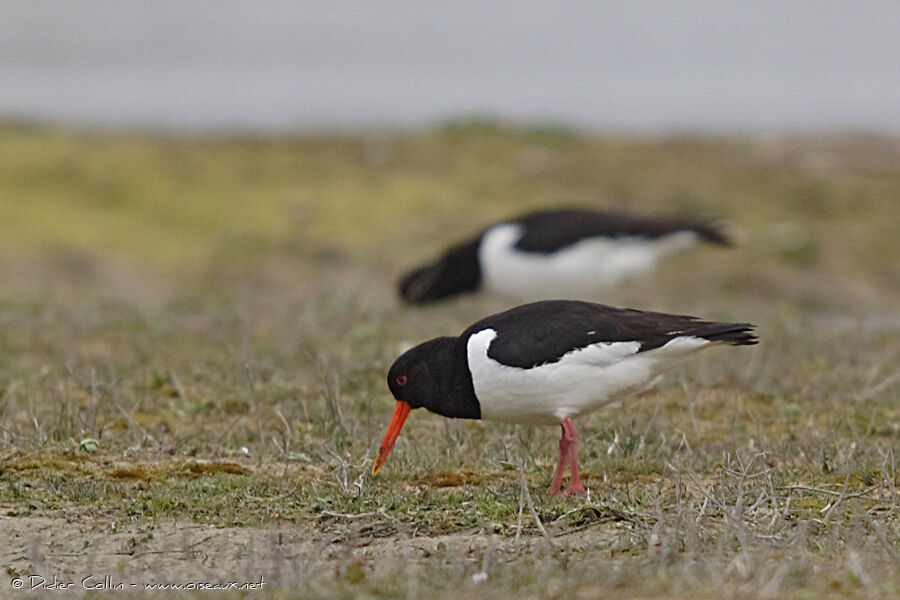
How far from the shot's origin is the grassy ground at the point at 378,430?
4.61 m

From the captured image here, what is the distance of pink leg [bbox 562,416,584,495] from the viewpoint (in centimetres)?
555

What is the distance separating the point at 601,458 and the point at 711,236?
18.3 ft

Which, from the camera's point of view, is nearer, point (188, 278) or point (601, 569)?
point (601, 569)

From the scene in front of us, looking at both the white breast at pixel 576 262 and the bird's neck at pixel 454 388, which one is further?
the white breast at pixel 576 262

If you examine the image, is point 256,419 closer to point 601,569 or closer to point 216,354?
point 216,354

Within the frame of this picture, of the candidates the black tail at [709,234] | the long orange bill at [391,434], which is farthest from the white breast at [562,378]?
the black tail at [709,234]

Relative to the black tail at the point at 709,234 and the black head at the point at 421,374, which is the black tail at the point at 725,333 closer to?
the black head at the point at 421,374

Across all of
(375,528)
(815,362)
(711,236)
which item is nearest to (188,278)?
(711,236)

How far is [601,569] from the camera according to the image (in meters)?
4.26

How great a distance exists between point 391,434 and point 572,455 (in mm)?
844

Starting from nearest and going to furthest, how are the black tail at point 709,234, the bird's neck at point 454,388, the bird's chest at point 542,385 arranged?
the bird's chest at point 542,385 → the bird's neck at point 454,388 → the black tail at point 709,234

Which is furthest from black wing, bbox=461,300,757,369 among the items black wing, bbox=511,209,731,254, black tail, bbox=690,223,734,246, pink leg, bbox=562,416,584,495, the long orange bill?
black tail, bbox=690,223,734,246

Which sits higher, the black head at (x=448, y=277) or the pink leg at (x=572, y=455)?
the pink leg at (x=572, y=455)

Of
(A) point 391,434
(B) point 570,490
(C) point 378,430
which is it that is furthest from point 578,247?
(B) point 570,490
